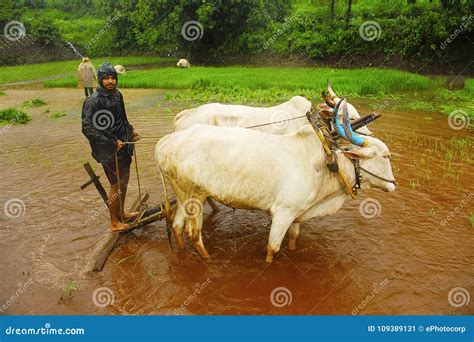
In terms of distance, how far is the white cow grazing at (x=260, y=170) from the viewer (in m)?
4.63

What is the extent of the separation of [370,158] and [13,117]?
11.4 metres

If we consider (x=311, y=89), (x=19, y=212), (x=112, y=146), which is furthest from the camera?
(x=311, y=89)

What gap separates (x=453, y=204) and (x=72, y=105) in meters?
13.0

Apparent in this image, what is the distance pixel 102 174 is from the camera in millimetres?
7871

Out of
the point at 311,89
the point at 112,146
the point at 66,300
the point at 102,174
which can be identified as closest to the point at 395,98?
the point at 311,89

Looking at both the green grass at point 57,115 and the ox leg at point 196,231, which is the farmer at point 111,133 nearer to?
the ox leg at point 196,231

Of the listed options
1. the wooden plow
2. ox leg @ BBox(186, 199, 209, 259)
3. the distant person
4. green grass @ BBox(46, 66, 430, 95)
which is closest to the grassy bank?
green grass @ BBox(46, 66, 430, 95)

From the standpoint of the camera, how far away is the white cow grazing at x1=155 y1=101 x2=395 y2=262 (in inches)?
182

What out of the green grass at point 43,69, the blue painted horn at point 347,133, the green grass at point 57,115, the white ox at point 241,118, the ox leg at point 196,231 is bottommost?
the green grass at point 43,69

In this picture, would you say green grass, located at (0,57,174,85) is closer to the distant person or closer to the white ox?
the distant person

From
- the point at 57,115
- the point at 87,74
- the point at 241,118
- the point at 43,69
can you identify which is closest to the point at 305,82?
the point at 87,74

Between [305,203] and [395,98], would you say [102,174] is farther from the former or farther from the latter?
[395,98]

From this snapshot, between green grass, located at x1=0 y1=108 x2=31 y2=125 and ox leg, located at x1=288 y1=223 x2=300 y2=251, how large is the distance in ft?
33.2

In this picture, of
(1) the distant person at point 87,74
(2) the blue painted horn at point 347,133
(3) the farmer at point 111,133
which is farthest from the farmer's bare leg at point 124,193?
(1) the distant person at point 87,74
